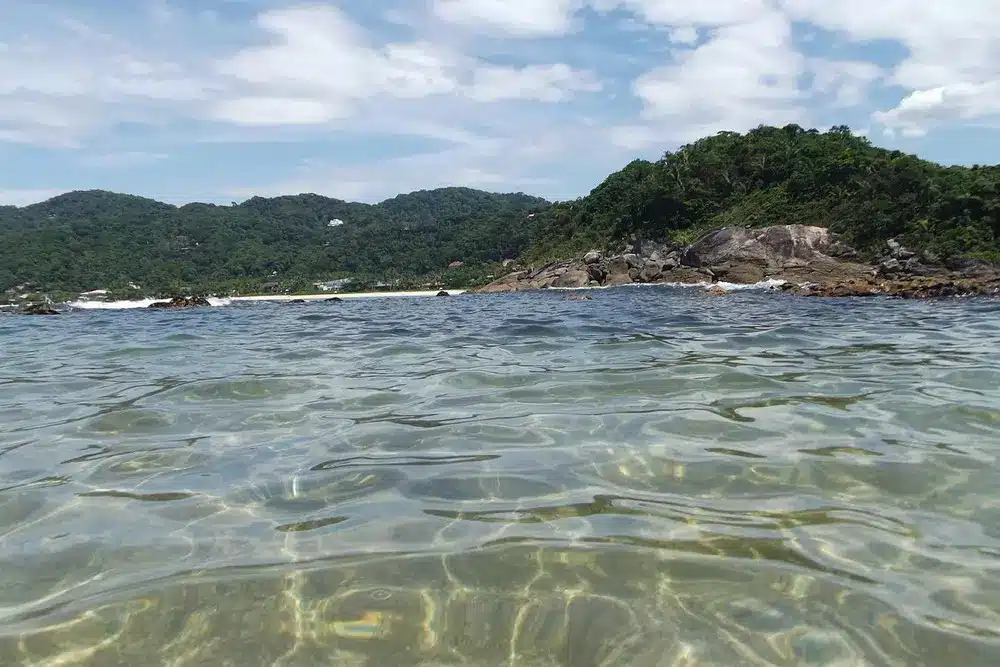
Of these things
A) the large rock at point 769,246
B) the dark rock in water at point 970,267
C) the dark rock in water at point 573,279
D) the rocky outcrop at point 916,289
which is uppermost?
the large rock at point 769,246

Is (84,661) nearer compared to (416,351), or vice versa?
(84,661)

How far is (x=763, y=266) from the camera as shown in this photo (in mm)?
43281

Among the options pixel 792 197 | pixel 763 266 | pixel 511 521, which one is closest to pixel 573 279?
pixel 763 266

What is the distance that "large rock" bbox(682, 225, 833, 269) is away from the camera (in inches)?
1710

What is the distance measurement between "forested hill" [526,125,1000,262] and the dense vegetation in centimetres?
12

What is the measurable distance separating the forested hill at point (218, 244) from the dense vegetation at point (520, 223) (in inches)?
13.8

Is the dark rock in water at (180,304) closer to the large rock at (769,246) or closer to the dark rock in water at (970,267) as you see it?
the large rock at (769,246)

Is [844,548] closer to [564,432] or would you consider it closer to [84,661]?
[564,432]

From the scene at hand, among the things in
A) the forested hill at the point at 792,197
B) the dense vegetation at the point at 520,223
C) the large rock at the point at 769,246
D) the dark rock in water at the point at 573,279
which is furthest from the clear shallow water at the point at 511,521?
the dark rock in water at the point at 573,279

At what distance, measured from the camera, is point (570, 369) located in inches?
304

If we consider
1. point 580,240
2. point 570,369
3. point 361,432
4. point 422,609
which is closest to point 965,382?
point 570,369

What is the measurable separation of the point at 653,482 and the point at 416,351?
6.77 m

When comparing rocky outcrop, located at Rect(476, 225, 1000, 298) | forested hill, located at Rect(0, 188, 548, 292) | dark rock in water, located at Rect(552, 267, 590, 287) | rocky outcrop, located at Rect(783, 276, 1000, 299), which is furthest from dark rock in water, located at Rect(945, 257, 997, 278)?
forested hill, located at Rect(0, 188, 548, 292)

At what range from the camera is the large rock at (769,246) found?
43438 millimetres
